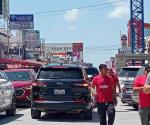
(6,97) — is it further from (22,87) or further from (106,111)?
(106,111)

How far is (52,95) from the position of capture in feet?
56.4

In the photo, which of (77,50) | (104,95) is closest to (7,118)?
(104,95)

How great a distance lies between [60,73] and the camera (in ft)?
58.0

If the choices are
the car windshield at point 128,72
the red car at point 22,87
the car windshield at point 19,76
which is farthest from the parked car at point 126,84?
the car windshield at point 19,76

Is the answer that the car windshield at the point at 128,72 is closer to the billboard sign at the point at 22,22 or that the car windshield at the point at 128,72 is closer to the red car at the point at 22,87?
the red car at the point at 22,87

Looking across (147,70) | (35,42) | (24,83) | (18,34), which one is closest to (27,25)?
(18,34)

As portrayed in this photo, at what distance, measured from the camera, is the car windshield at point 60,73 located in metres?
17.5

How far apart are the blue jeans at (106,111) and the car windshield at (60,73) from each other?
433 cm

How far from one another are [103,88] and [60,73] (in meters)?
4.54

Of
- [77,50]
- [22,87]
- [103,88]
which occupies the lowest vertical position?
[22,87]

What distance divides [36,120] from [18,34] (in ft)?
255

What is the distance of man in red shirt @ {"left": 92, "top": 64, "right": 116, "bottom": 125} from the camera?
1309 centimetres

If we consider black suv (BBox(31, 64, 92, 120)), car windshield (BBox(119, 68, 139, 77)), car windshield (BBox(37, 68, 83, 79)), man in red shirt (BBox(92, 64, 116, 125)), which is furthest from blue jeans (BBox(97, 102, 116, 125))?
car windshield (BBox(119, 68, 139, 77))

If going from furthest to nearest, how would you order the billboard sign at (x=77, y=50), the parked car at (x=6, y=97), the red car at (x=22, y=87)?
the billboard sign at (x=77, y=50) → the red car at (x=22, y=87) → the parked car at (x=6, y=97)
